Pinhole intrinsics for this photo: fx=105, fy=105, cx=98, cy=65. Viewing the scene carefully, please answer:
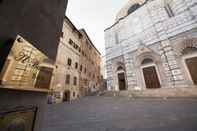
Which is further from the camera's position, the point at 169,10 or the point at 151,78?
the point at 169,10

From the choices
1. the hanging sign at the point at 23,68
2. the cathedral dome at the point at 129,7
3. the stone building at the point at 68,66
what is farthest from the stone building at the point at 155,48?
the hanging sign at the point at 23,68

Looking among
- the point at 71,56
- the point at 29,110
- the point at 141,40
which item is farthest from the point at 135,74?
the point at 29,110

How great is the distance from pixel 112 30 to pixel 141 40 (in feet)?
19.8

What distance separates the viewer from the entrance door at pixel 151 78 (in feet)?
38.7

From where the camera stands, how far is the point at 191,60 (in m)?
9.84

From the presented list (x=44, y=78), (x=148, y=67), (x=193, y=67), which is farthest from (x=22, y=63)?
(x=148, y=67)

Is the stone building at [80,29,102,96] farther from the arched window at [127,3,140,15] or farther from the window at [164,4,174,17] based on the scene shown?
the window at [164,4,174,17]

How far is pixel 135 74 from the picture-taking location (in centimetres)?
1327

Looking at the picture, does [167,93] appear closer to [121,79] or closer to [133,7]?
[121,79]

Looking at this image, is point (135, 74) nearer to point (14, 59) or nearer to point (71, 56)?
point (71, 56)

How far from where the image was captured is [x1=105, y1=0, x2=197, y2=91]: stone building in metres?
10.1

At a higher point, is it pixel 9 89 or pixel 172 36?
pixel 172 36

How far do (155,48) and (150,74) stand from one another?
122 inches

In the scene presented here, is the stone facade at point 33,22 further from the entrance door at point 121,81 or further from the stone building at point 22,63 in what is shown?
the entrance door at point 121,81
